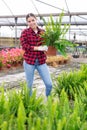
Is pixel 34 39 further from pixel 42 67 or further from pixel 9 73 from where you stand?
pixel 9 73

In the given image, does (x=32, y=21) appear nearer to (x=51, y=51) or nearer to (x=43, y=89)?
(x=51, y=51)

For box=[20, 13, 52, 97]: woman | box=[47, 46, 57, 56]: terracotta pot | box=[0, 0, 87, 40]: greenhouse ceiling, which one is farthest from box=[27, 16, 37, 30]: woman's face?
box=[0, 0, 87, 40]: greenhouse ceiling

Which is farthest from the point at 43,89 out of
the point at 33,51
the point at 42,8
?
the point at 42,8

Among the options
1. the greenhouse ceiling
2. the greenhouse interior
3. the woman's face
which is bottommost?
the greenhouse interior

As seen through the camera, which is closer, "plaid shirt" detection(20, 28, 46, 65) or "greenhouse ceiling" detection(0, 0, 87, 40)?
"plaid shirt" detection(20, 28, 46, 65)

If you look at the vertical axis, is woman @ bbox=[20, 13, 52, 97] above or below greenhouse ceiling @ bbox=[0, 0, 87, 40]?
below

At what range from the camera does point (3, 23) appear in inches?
677

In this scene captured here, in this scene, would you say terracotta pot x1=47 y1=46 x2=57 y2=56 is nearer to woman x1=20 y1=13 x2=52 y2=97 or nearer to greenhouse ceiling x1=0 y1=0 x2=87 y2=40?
woman x1=20 y1=13 x2=52 y2=97

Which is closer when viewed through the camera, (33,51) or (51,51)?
(51,51)

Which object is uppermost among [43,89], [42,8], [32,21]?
[42,8]

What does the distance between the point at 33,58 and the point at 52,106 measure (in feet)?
5.39

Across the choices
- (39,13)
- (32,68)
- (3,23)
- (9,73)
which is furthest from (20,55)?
(3,23)

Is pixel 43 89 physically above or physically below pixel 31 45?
below

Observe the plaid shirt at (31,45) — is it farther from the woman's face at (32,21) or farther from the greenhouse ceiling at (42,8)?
the greenhouse ceiling at (42,8)
